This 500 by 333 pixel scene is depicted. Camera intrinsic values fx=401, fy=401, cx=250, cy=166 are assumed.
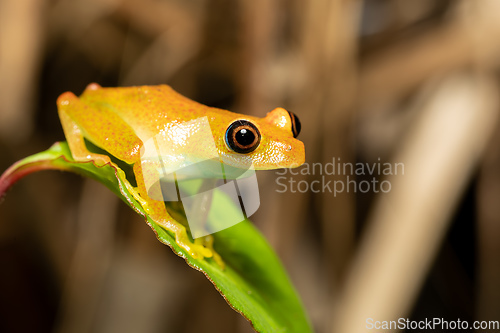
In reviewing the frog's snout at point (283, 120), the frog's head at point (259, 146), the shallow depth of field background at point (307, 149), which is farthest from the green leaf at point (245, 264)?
the shallow depth of field background at point (307, 149)

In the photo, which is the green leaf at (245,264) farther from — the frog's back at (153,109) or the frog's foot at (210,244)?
the frog's back at (153,109)

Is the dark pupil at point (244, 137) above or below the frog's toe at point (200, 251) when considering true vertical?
above

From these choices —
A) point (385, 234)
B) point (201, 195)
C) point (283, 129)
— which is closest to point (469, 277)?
point (385, 234)

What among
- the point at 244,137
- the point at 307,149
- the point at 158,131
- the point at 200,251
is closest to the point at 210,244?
the point at 200,251

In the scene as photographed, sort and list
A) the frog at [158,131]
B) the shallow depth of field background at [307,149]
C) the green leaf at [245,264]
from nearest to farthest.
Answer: the green leaf at [245,264]
the frog at [158,131]
the shallow depth of field background at [307,149]

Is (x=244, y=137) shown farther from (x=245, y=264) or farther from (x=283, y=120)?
(x=245, y=264)

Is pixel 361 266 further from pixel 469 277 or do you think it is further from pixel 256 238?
Result: pixel 256 238

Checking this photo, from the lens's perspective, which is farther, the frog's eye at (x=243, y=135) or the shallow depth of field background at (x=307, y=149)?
the shallow depth of field background at (x=307, y=149)

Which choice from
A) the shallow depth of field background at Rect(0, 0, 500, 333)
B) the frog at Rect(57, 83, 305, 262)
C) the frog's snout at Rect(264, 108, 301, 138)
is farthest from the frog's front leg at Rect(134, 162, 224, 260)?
the shallow depth of field background at Rect(0, 0, 500, 333)
